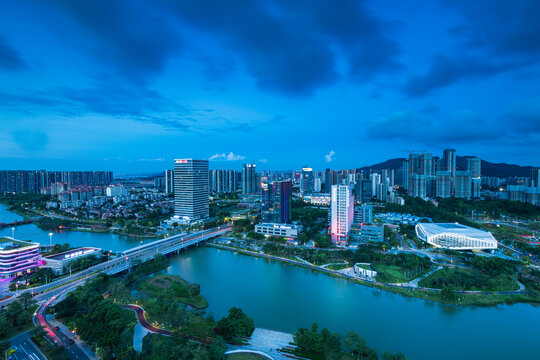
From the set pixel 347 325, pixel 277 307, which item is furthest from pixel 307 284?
pixel 347 325

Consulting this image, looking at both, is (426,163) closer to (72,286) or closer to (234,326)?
(234,326)

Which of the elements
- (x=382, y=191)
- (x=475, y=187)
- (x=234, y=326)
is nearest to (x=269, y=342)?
(x=234, y=326)

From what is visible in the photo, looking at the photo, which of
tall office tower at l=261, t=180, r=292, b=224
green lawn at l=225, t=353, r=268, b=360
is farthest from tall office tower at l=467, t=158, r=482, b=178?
green lawn at l=225, t=353, r=268, b=360

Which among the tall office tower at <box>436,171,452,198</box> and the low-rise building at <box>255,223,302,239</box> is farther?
the tall office tower at <box>436,171,452,198</box>

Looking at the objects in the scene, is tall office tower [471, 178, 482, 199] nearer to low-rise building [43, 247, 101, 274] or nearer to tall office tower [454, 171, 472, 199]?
tall office tower [454, 171, 472, 199]

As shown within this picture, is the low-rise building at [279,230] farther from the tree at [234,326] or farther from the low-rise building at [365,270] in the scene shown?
the tree at [234,326]

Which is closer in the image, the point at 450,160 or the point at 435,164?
the point at 450,160
